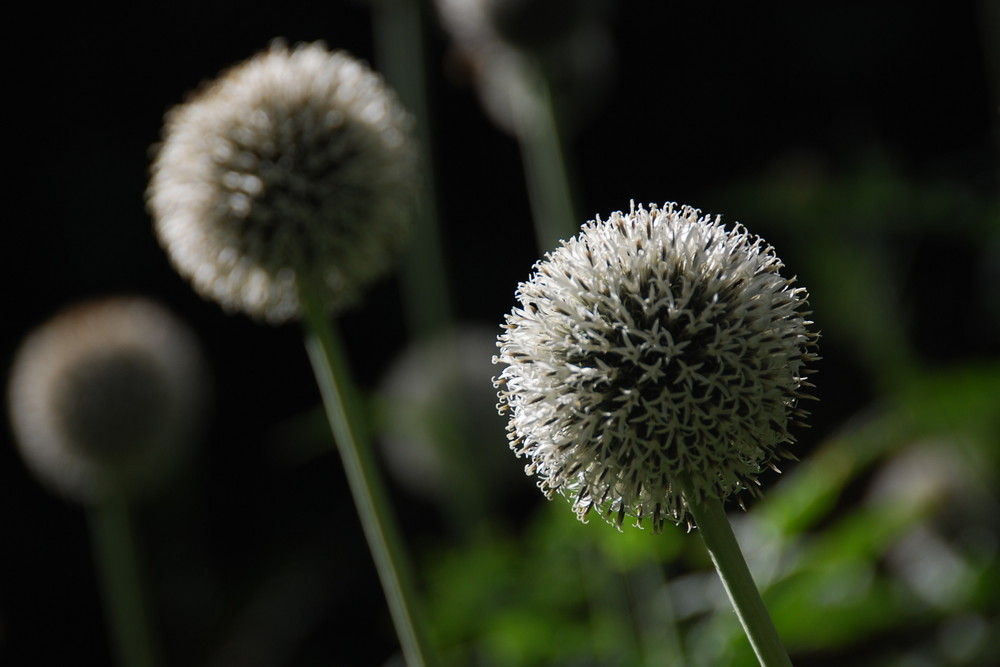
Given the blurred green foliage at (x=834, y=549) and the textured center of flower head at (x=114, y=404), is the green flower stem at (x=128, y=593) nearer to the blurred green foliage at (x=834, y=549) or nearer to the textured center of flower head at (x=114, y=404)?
the textured center of flower head at (x=114, y=404)

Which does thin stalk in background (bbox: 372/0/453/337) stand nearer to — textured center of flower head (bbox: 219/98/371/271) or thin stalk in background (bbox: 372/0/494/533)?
thin stalk in background (bbox: 372/0/494/533)

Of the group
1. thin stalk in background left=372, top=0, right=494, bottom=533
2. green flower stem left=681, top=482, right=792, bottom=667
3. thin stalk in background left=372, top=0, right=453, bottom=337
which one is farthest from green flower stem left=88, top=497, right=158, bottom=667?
green flower stem left=681, top=482, right=792, bottom=667

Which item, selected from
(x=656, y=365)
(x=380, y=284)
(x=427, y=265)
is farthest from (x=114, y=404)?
(x=380, y=284)

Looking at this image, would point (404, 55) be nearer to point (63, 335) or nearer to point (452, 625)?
point (63, 335)

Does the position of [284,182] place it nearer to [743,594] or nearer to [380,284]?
[743,594]

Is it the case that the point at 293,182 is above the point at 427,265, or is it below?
below

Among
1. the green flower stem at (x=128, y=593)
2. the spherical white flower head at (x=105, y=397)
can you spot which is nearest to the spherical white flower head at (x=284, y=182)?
the green flower stem at (x=128, y=593)
